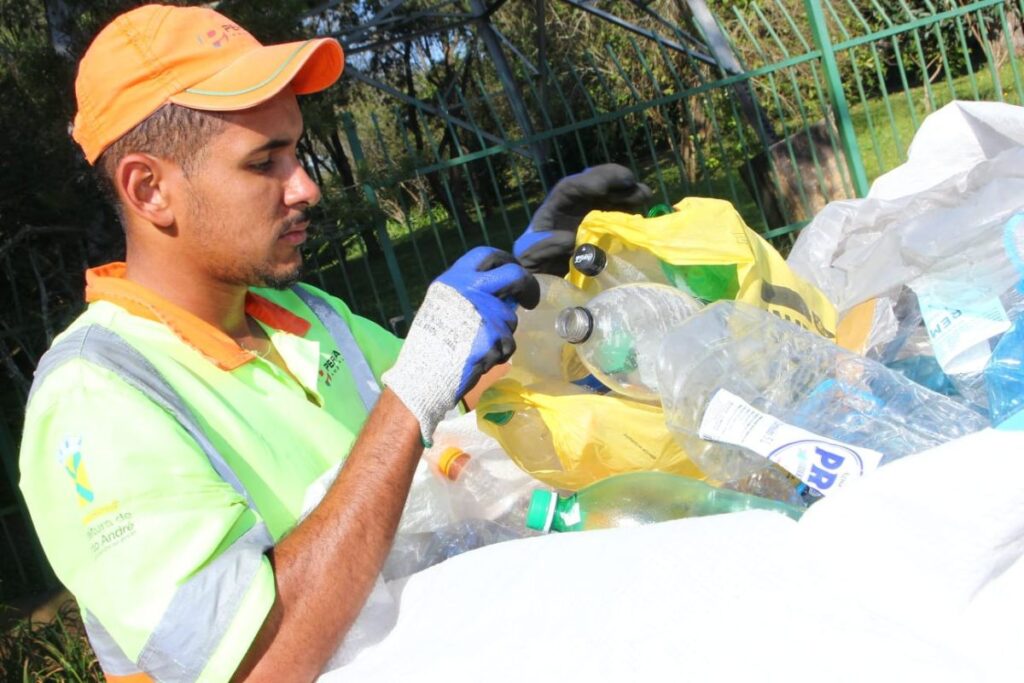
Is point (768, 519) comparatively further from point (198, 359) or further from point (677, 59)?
point (677, 59)

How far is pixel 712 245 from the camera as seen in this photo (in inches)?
66.7

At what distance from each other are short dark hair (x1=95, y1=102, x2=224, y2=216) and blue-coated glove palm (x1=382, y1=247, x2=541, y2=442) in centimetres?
48

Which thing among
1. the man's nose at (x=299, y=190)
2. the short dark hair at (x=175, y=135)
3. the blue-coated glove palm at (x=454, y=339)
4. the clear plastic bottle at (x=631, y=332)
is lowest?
the clear plastic bottle at (x=631, y=332)

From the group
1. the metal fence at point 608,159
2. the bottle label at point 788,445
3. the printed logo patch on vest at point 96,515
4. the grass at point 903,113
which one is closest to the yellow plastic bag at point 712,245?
the bottle label at point 788,445

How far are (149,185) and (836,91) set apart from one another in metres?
4.84

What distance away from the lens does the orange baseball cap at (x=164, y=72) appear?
5.27 feet

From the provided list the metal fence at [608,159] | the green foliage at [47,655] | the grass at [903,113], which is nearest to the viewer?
the green foliage at [47,655]

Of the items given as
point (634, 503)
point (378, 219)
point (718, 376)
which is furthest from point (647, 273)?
point (378, 219)

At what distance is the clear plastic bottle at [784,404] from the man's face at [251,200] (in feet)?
2.18

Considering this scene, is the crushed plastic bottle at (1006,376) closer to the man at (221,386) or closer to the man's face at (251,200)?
the man at (221,386)

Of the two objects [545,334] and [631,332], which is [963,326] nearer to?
[631,332]

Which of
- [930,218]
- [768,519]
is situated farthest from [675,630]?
[930,218]

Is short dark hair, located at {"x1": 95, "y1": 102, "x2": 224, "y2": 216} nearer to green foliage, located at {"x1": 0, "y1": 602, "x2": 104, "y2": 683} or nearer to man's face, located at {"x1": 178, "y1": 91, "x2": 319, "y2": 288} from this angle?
man's face, located at {"x1": 178, "y1": 91, "x2": 319, "y2": 288}

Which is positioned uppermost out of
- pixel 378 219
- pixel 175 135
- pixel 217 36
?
pixel 217 36
